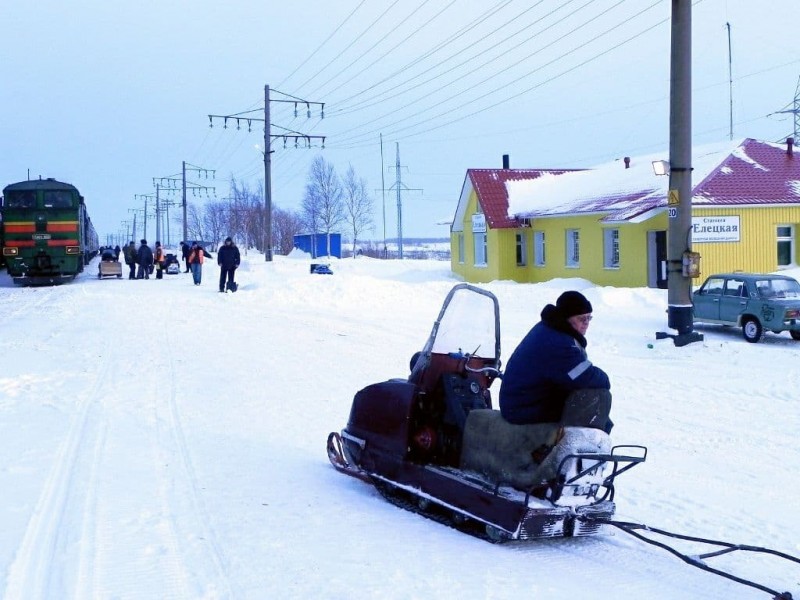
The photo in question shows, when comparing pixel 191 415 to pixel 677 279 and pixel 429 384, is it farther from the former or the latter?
pixel 677 279

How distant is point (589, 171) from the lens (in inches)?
1521

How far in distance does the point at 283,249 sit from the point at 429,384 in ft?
321

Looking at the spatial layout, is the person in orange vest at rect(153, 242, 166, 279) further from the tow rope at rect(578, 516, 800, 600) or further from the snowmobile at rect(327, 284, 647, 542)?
the tow rope at rect(578, 516, 800, 600)

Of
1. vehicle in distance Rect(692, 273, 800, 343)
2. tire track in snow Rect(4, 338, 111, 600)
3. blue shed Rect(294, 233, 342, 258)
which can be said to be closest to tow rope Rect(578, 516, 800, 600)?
tire track in snow Rect(4, 338, 111, 600)

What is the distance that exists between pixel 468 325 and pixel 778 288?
41.0 ft

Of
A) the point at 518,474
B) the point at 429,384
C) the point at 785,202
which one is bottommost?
the point at 518,474

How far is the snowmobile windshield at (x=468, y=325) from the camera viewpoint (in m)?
6.69

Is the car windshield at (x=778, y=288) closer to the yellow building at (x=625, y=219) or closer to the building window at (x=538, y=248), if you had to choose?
the yellow building at (x=625, y=219)

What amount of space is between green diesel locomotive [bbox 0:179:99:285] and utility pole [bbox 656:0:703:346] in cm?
2608

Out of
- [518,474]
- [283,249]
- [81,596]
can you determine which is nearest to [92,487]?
[81,596]

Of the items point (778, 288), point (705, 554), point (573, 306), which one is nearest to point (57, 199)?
point (778, 288)

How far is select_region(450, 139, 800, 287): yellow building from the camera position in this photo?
89.0 feet

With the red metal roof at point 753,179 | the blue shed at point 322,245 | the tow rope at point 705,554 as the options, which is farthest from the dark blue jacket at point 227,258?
the blue shed at point 322,245

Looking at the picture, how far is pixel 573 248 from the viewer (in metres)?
32.8
